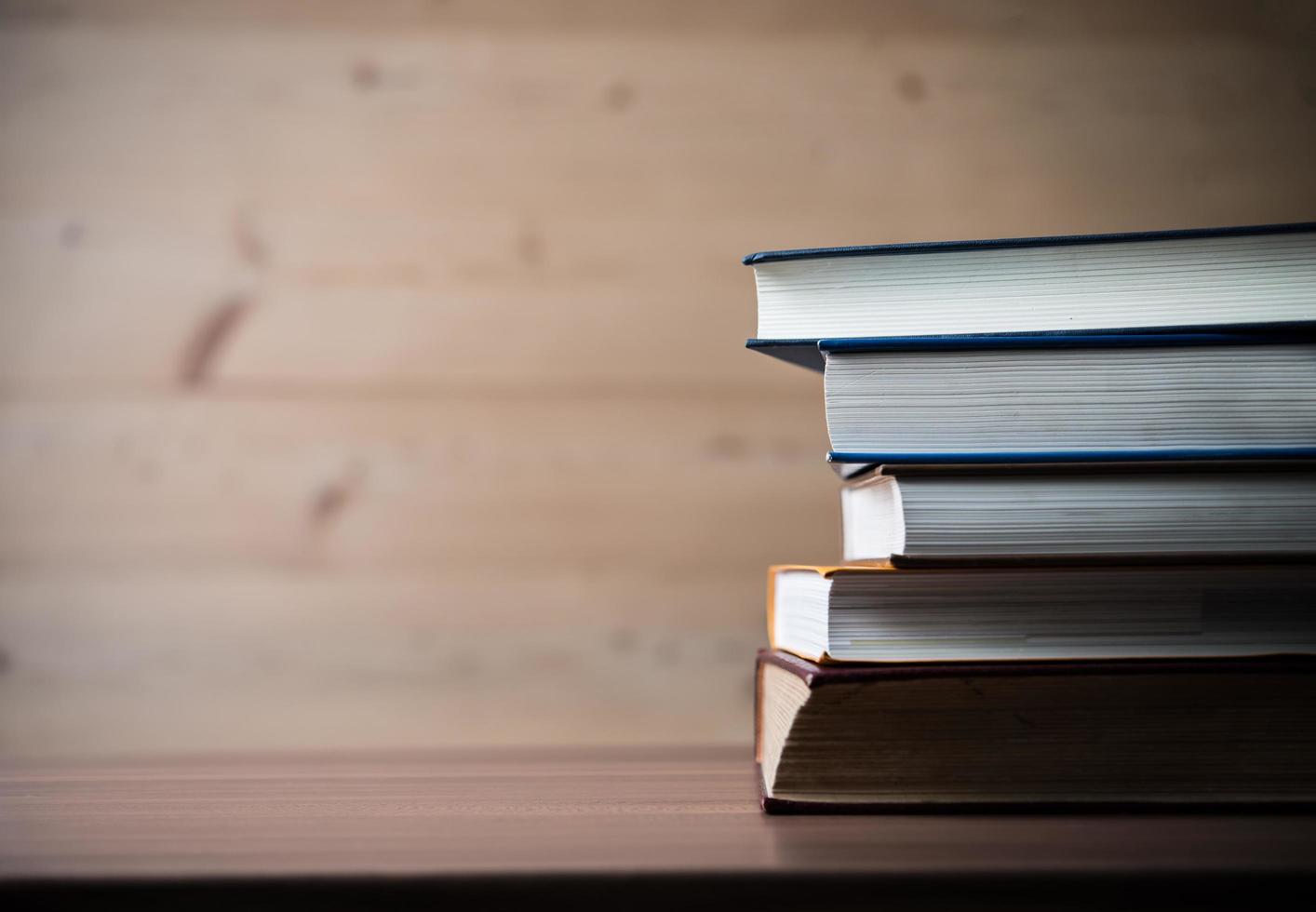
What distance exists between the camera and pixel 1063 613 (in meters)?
0.41

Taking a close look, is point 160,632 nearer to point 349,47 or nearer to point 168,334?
point 168,334

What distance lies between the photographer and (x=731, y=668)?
2.55 feet

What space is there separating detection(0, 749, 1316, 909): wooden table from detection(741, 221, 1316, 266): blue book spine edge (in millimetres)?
225

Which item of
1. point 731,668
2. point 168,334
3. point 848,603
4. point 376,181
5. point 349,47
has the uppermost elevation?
point 349,47

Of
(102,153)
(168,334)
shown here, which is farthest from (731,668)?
(102,153)

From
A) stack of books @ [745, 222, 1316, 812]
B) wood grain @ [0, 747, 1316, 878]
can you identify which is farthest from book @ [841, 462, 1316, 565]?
Result: wood grain @ [0, 747, 1316, 878]

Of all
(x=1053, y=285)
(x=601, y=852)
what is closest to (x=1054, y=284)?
(x=1053, y=285)

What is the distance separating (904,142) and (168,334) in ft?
1.90

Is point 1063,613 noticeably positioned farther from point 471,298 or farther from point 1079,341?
point 471,298

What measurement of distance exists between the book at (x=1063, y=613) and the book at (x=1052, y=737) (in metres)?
0.01

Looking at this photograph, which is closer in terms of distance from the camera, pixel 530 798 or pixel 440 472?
pixel 530 798

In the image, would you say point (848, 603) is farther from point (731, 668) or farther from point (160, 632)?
point (160, 632)

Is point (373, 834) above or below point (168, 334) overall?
below

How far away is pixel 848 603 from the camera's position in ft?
1.34
